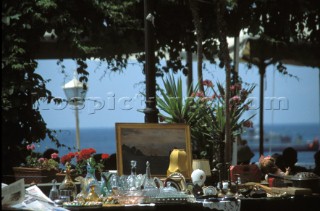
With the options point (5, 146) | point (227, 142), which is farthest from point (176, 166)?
point (5, 146)

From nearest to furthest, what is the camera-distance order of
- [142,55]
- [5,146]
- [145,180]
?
1. [145,180]
2. [5,146]
3. [142,55]

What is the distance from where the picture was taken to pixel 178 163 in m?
5.93

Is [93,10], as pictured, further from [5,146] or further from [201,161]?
[201,161]

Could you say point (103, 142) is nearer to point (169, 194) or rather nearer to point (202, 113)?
point (202, 113)

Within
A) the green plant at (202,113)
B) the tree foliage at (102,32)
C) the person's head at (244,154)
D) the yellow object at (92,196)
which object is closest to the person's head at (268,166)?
the green plant at (202,113)

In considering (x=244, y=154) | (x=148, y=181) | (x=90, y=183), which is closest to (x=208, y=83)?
(x=148, y=181)

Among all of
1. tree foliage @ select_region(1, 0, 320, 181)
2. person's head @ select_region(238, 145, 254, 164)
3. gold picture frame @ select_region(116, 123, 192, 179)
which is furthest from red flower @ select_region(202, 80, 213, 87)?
person's head @ select_region(238, 145, 254, 164)

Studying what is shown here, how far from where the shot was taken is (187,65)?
11609mm

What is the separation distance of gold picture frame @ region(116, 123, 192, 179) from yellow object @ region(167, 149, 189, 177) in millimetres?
33

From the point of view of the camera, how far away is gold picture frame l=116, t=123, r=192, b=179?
19.2 feet

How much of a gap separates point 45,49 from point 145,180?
206 inches

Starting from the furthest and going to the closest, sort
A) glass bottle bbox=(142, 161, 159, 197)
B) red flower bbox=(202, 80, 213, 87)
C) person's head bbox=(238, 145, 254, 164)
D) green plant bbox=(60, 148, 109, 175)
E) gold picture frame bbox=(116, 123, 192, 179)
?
person's head bbox=(238, 145, 254, 164)
red flower bbox=(202, 80, 213, 87)
green plant bbox=(60, 148, 109, 175)
gold picture frame bbox=(116, 123, 192, 179)
glass bottle bbox=(142, 161, 159, 197)

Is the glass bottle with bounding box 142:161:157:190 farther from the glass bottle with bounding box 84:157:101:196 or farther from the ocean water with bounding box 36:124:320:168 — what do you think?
the ocean water with bounding box 36:124:320:168

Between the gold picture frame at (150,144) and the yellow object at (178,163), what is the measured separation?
3 centimetres
